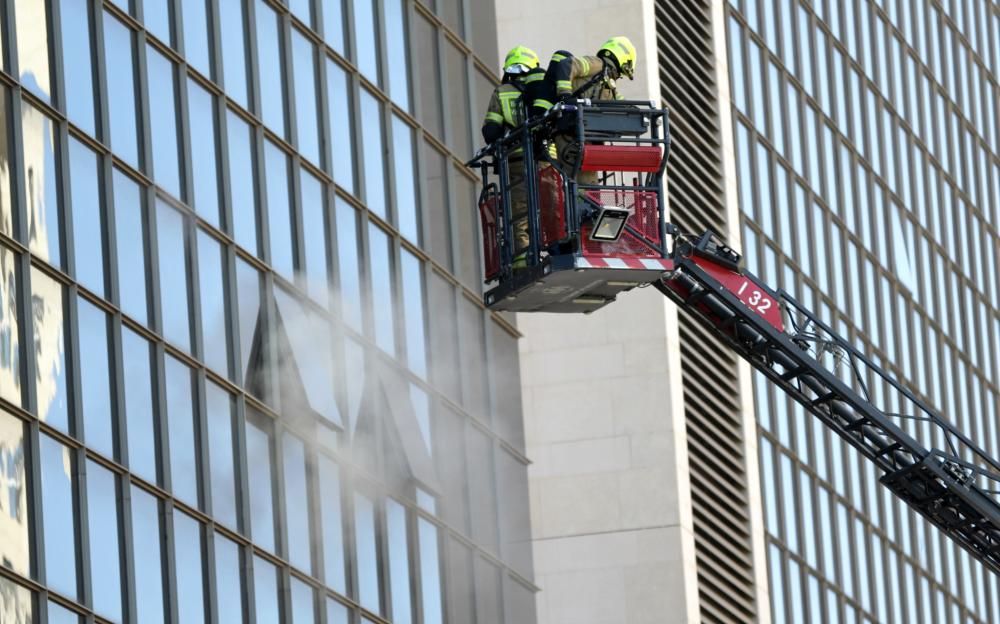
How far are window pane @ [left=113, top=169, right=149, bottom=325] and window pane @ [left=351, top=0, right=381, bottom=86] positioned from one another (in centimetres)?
927

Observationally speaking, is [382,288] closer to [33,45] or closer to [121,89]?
[121,89]

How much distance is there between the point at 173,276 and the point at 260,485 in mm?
3159

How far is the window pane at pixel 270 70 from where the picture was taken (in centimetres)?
4328

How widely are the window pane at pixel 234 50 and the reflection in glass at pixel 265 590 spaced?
21.1 feet

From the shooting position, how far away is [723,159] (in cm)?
6112

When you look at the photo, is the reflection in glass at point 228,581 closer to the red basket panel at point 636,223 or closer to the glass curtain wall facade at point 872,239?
the red basket panel at point 636,223

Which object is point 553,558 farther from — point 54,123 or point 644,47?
point 54,123

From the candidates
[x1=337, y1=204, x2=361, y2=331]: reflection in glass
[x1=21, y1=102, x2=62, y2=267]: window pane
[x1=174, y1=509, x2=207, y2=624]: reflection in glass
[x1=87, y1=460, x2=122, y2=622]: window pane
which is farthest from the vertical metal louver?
[x1=21, y1=102, x2=62, y2=267]: window pane

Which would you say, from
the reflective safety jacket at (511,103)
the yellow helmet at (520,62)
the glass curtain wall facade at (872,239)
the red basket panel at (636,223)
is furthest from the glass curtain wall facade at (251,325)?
the glass curtain wall facade at (872,239)

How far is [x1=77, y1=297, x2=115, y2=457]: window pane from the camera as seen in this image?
3603cm

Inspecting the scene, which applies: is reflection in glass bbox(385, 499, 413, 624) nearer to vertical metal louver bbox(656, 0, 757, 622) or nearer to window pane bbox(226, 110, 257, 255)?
window pane bbox(226, 110, 257, 255)

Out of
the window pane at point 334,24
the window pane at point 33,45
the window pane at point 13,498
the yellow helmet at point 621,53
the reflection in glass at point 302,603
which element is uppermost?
the window pane at point 334,24

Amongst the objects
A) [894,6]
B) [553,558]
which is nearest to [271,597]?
[553,558]

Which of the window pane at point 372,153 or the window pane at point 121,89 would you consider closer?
the window pane at point 121,89
